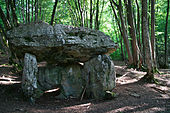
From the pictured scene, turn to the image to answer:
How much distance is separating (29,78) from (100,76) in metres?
2.65

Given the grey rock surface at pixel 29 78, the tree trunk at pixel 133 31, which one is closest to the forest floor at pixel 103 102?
the grey rock surface at pixel 29 78

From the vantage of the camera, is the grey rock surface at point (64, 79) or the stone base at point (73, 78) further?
the grey rock surface at point (64, 79)

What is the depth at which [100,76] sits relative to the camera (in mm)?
5270

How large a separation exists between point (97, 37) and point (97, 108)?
2.73 metres

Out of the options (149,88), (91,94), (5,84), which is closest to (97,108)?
(91,94)

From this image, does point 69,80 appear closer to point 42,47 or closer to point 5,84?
point 42,47

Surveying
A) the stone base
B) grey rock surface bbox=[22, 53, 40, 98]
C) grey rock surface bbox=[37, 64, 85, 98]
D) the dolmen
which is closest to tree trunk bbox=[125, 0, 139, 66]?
the dolmen

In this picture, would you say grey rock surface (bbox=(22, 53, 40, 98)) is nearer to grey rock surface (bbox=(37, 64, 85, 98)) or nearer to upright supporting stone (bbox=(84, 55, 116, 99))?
grey rock surface (bbox=(37, 64, 85, 98))

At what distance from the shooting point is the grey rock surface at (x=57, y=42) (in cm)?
495

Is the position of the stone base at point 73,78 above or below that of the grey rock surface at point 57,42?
below

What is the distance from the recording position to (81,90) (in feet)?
19.0

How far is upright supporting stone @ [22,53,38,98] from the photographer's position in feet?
15.9

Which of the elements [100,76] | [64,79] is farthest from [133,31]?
[64,79]

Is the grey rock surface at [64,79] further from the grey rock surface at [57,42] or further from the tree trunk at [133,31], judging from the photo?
the tree trunk at [133,31]
